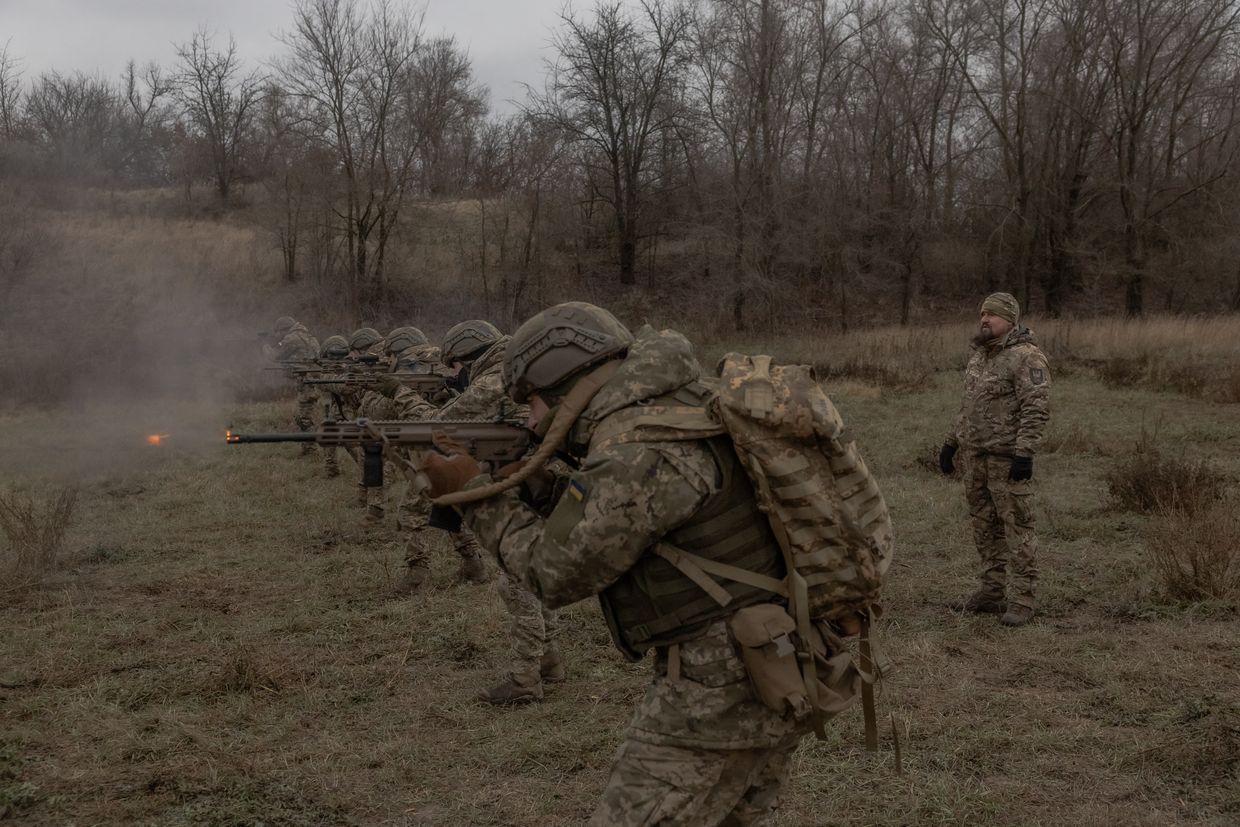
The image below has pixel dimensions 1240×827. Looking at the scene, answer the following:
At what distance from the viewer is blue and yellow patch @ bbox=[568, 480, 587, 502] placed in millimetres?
2492

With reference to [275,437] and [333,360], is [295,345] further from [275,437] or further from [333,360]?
[275,437]

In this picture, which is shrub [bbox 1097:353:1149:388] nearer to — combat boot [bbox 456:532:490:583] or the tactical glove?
combat boot [bbox 456:532:490:583]

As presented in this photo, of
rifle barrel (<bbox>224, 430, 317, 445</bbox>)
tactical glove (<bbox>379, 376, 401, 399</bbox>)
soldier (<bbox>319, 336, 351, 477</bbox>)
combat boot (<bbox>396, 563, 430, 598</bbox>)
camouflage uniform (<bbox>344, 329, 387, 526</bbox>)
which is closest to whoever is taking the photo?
rifle barrel (<bbox>224, 430, 317, 445</bbox>)

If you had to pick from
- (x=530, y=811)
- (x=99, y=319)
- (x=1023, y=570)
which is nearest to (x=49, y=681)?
(x=530, y=811)

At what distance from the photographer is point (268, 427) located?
16.5 m

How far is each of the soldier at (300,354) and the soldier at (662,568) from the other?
1054 centimetres

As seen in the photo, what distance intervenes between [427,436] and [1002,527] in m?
4.66

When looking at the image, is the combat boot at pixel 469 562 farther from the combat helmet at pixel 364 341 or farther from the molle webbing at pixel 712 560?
the molle webbing at pixel 712 560

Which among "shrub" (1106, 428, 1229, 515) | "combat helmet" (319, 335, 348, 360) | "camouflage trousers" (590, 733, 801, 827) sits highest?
"combat helmet" (319, 335, 348, 360)

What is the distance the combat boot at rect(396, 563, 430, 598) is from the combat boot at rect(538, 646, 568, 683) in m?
2.26

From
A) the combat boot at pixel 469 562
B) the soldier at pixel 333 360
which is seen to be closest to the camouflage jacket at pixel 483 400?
the combat boot at pixel 469 562

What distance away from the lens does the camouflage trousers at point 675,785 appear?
2521 millimetres

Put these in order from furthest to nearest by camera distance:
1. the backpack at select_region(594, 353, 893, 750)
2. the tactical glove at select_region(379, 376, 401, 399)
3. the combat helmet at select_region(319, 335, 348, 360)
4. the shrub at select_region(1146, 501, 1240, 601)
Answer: the combat helmet at select_region(319, 335, 348, 360) < the tactical glove at select_region(379, 376, 401, 399) < the shrub at select_region(1146, 501, 1240, 601) < the backpack at select_region(594, 353, 893, 750)

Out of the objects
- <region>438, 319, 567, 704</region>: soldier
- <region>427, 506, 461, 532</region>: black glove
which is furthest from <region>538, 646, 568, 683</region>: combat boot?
<region>427, 506, 461, 532</region>: black glove
